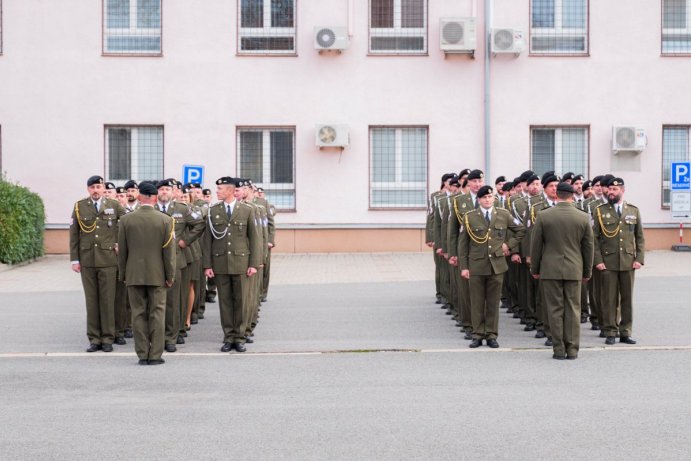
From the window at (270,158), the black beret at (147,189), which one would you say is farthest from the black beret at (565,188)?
the window at (270,158)

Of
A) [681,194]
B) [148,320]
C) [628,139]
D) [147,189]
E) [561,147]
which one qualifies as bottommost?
[148,320]

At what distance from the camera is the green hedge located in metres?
22.3

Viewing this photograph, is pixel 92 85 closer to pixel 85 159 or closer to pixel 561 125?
pixel 85 159

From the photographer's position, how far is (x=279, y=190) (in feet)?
86.2

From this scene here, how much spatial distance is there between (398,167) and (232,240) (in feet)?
48.5

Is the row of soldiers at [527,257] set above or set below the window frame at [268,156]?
below

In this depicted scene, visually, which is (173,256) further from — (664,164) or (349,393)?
(664,164)

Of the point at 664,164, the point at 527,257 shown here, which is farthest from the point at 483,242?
the point at 664,164

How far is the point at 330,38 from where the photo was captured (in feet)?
83.8

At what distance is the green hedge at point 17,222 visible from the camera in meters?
22.3

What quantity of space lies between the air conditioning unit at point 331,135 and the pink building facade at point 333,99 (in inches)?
10.9

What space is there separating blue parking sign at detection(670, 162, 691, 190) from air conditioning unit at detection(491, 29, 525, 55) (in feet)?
15.9

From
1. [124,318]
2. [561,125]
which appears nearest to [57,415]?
[124,318]

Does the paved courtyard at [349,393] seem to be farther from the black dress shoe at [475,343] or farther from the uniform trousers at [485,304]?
the uniform trousers at [485,304]
